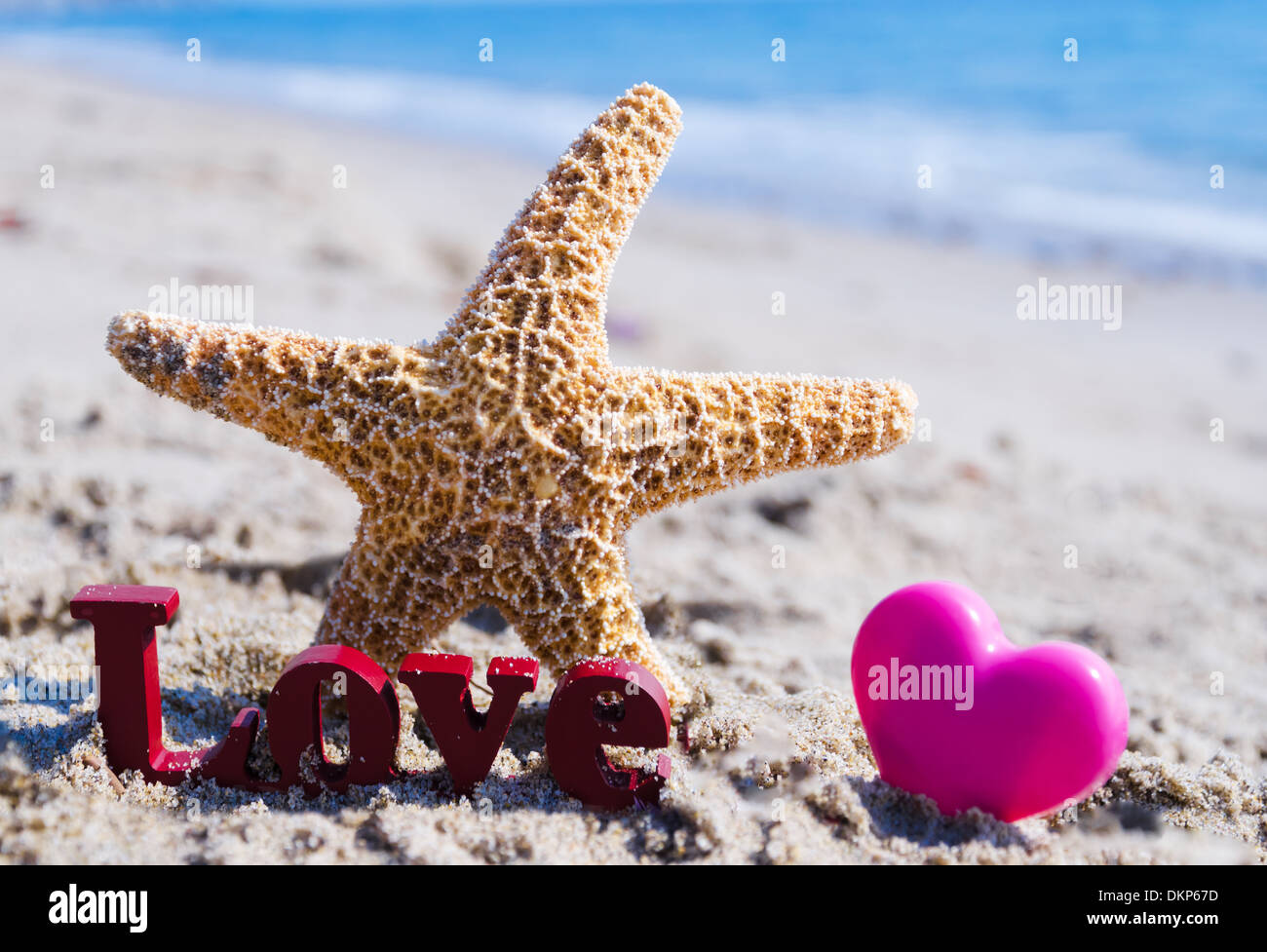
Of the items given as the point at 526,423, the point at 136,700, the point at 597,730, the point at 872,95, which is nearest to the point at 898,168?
the point at 872,95

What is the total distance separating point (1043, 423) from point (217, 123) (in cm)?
1394

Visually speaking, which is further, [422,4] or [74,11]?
[422,4]

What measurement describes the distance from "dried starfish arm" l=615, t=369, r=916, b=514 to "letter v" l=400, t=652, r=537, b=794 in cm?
68

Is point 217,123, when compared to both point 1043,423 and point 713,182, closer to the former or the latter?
point 713,182

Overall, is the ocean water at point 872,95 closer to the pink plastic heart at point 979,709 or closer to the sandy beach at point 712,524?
the sandy beach at point 712,524

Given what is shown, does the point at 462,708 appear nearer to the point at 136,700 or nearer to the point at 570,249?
the point at 136,700

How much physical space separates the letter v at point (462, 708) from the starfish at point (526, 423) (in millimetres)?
295

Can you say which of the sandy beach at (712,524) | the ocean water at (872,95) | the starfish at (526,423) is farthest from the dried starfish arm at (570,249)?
the ocean water at (872,95)

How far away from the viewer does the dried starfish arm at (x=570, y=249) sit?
311 cm

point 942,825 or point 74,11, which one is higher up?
point 74,11

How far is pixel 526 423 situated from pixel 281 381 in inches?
29.7

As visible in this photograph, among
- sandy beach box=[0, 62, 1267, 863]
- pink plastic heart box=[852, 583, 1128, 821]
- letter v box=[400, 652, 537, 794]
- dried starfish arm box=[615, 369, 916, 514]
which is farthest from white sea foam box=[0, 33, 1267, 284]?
letter v box=[400, 652, 537, 794]

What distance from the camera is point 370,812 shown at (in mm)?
2896
